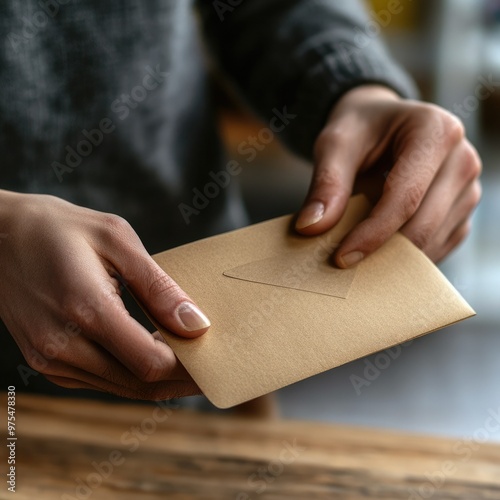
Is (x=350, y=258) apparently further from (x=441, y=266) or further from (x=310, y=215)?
(x=441, y=266)

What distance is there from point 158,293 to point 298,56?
0.94 feet

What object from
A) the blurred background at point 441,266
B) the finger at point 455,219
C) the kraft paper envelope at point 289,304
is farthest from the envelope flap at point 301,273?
the blurred background at point 441,266

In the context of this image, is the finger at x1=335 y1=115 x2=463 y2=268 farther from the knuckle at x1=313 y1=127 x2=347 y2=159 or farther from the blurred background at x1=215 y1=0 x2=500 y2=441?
the blurred background at x1=215 y1=0 x2=500 y2=441

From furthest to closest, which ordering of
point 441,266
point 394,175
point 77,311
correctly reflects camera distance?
point 441,266 → point 394,175 → point 77,311

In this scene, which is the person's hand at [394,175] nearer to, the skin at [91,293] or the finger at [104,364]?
the skin at [91,293]

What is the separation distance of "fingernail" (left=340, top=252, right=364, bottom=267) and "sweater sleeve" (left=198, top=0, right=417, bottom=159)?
0.17 metres

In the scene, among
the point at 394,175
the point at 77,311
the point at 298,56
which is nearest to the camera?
the point at 77,311

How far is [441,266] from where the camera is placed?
3.96 feet

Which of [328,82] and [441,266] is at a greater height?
[328,82]

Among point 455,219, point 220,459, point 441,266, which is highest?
point 455,219

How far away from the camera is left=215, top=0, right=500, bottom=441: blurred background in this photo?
1.09 meters

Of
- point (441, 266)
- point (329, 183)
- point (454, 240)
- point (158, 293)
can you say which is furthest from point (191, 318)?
point (441, 266)

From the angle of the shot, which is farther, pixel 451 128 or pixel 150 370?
pixel 451 128

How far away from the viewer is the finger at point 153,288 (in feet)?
1.00
